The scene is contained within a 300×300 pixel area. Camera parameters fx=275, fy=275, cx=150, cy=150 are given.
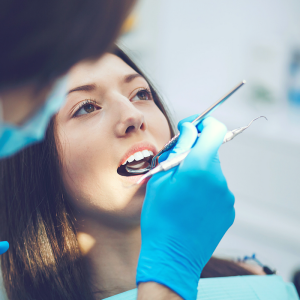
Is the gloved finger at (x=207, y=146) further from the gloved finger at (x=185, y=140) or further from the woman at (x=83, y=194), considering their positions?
the woman at (x=83, y=194)

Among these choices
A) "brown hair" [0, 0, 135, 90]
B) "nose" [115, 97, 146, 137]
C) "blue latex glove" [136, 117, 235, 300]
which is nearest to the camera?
"brown hair" [0, 0, 135, 90]

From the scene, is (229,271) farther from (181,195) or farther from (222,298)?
(181,195)

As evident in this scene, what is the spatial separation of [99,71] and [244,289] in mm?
820

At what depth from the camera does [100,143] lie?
77 centimetres

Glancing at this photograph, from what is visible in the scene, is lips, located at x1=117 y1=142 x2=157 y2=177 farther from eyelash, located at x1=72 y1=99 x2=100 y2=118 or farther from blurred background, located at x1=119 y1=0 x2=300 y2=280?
blurred background, located at x1=119 y1=0 x2=300 y2=280

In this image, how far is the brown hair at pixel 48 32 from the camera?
17.1 inches

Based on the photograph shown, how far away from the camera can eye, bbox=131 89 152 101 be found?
927mm

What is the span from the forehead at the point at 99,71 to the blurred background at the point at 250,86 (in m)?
1.18

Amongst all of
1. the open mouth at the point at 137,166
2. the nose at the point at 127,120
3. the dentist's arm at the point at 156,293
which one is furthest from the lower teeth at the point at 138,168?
the dentist's arm at the point at 156,293

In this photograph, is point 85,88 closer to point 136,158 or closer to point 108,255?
point 136,158

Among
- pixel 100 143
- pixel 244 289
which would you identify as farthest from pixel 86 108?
pixel 244 289

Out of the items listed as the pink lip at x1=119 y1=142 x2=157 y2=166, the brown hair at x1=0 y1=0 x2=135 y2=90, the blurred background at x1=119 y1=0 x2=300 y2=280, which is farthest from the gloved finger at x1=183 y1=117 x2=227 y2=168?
the blurred background at x1=119 y1=0 x2=300 y2=280

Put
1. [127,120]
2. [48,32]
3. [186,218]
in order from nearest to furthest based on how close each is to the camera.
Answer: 1. [48,32]
2. [186,218]
3. [127,120]

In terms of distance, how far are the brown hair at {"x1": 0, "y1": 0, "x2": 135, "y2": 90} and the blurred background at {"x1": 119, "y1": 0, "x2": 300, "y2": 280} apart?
1529mm
